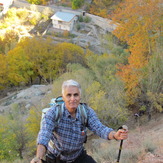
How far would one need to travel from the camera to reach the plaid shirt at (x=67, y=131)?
308 centimetres

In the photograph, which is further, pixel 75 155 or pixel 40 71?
pixel 40 71

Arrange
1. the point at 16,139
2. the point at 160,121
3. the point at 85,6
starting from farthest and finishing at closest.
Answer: the point at 85,6 < the point at 160,121 < the point at 16,139

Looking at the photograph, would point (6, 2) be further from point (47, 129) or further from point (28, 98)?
point (47, 129)

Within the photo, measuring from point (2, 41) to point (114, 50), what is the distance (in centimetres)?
1687

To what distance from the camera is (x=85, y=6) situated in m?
37.7

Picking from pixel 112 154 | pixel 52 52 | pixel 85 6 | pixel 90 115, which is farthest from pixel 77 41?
pixel 90 115

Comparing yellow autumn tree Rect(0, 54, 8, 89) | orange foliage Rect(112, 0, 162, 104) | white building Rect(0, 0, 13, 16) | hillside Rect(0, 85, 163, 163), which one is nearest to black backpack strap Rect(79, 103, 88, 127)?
hillside Rect(0, 85, 163, 163)

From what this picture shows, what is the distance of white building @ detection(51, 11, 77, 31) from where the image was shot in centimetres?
3398

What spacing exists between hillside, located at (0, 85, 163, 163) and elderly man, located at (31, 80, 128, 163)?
296 centimetres

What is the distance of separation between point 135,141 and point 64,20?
28.5 m

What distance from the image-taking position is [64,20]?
111 feet

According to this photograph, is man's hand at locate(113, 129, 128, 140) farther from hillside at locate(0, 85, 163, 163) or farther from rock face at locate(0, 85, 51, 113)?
rock face at locate(0, 85, 51, 113)

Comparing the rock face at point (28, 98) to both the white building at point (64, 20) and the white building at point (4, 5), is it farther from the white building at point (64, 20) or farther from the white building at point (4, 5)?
the white building at point (4, 5)

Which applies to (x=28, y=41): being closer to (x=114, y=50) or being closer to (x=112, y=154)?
(x=114, y=50)
